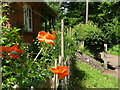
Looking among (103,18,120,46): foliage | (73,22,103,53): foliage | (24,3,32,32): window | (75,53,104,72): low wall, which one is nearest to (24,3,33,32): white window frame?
(24,3,32,32): window

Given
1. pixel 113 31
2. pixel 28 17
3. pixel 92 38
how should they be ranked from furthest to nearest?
1. pixel 113 31
2. pixel 92 38
3. pixel 28 17

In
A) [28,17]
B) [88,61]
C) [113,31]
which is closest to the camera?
[28,17]

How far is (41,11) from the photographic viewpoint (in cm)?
852

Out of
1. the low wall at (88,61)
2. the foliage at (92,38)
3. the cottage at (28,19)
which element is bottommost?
the low wall at (88,61)

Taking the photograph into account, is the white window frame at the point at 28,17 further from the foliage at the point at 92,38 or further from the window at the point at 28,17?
the foliage at the point at 92,38

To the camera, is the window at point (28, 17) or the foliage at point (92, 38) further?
the foliage at point (92, 38)

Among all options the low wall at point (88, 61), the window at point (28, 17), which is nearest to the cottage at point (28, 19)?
the window at point (28, 17)

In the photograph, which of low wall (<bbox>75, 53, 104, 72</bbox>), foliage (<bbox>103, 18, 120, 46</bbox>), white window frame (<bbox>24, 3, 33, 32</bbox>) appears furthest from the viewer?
foliage (<bbox>103, 18, 120, 46</bbox>)

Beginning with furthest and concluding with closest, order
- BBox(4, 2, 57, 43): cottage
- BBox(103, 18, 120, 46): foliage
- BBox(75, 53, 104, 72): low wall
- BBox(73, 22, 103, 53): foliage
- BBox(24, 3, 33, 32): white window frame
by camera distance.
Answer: BBox(103, 18, 120, 46): foliage
BBox(73, 22, 103, 53): foliage
BBox(75, 53, 104, 72): low wall
BBox(24, 3, 33, 32): white window frame
BBox(4, 2, 57, 43): cottage

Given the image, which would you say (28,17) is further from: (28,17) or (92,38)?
(92,38)

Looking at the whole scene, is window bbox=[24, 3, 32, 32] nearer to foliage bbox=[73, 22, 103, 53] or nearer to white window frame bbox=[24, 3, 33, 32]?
white window frame bbox=[24, 3, 33, 32]

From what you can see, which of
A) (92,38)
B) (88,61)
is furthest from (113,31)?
(88,61)

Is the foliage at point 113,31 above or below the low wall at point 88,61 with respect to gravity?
above

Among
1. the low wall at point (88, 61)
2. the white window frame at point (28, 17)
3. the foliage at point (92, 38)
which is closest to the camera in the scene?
the white window frame at point (28, 17)
